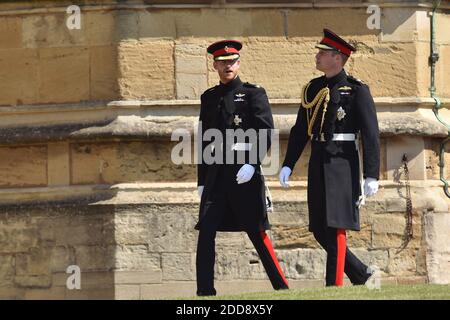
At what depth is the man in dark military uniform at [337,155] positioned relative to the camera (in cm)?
1343

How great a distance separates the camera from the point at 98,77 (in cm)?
1588

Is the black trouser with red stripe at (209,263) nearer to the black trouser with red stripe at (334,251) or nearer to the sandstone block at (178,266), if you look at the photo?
the black trouser with red stripe at (334,251)

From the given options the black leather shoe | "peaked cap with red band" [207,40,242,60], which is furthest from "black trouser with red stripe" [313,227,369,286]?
"peaked cap with red band" [207,40,242,60]

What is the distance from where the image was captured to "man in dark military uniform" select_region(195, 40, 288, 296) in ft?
45.1

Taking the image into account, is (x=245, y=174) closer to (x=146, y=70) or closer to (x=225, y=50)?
(x=225, y=50)

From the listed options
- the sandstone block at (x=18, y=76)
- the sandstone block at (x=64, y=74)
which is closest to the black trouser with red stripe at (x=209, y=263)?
the sandstone block at (x=64, y=74)

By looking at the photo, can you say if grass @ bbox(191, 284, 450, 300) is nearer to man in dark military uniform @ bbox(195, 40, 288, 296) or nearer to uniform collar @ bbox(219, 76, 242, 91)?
man in dark military uniform @ bbox(195, 40, 288, 296)

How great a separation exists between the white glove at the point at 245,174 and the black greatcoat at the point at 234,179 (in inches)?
3.1

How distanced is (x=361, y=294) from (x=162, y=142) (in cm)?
378

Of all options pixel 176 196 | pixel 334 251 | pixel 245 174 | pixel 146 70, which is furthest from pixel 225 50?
pixel 176 196

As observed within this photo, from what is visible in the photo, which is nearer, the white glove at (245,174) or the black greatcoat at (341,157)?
the black greatcoat at (341,157)

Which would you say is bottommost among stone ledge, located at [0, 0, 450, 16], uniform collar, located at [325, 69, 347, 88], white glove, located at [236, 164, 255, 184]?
white glove, located at [236, 164, 255, 184]

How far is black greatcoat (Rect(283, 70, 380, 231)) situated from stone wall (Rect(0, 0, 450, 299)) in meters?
2.14
